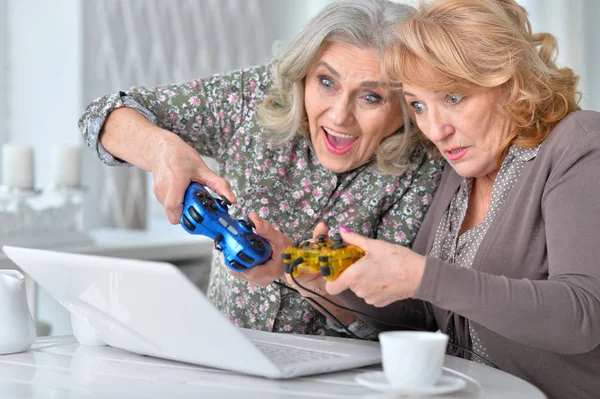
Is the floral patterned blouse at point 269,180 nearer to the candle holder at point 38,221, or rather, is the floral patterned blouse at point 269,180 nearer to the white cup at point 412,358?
the white cup at point 412,358

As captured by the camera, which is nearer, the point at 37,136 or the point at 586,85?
the point at 37,136

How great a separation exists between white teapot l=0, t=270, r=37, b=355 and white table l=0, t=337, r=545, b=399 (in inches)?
0.7

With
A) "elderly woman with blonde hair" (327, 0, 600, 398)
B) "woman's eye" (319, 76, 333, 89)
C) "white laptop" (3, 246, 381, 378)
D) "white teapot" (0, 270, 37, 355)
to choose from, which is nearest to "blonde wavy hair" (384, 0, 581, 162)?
"elderly woman with blonde hair" (327, 0, 600, 398)

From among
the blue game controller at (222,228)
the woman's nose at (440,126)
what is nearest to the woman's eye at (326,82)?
the woman's nose at (440,126)

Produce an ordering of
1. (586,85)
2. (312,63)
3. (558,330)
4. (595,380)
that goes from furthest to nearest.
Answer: (586,85) → (312,63) → (595,380) → (558,330)

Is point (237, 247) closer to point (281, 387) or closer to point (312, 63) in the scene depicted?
point (281, 387)

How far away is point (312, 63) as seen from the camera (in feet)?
5.33

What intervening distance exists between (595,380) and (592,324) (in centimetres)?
22

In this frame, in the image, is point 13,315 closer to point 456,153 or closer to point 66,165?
point 456,153

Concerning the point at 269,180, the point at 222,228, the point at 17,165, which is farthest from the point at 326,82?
the point at 17,165

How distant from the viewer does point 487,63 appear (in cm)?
135

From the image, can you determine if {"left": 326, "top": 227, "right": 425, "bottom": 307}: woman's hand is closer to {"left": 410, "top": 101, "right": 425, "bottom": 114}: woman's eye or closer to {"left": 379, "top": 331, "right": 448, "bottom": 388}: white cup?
{"left": 379, "top": 331, "right": 448, "bottom": 388}: white cup

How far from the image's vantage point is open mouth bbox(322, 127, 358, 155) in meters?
1.62

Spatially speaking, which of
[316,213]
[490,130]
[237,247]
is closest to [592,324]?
[490,130]
